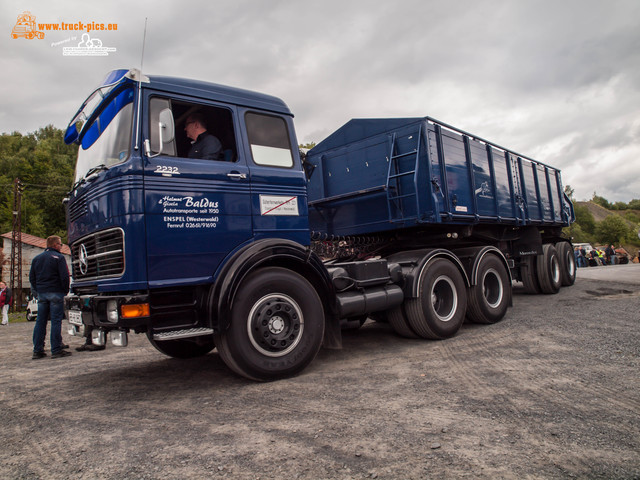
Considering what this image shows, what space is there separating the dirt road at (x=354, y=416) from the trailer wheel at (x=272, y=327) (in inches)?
8.1

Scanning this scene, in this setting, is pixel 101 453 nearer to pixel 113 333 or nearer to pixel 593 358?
pixel 113 333

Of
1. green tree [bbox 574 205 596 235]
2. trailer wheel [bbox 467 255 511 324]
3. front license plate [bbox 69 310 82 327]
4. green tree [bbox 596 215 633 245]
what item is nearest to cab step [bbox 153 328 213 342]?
front license plate [bbox 69 310 82 327]

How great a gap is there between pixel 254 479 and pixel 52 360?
5.32 metres

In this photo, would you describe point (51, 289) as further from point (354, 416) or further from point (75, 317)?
point (354, 416)

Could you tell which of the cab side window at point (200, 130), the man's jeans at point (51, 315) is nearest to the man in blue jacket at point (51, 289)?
the man's jeans at point (51, 315)

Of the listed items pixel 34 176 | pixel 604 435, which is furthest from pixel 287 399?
pixel 34 176

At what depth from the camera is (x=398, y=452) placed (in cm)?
244

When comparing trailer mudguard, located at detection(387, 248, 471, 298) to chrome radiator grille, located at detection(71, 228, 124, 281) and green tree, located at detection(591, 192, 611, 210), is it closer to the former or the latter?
chrome radiator grille, located at detection(71, 228, 124, 281)

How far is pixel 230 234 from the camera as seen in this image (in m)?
4.12

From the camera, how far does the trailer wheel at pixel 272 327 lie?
3852mm

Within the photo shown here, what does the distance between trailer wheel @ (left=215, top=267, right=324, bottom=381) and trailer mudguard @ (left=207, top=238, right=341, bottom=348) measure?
0.13 m

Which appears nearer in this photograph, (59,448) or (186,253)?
(59,448)

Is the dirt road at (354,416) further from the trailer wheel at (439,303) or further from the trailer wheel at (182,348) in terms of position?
the trailer wheel at (439,303)

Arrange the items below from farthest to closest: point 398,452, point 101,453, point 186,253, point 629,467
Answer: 1. point 186,253
2. point 101,453
3. point 398,452
4. point 629,467
